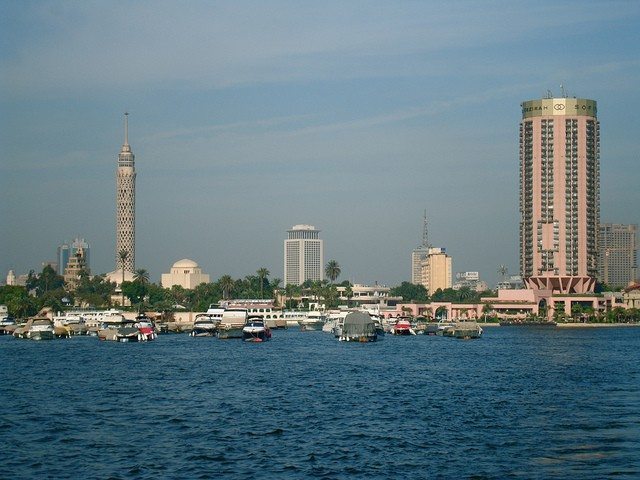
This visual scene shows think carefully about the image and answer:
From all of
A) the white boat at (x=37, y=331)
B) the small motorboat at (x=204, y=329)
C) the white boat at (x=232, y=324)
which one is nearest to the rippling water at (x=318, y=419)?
the white boat at (x=37, y=331)

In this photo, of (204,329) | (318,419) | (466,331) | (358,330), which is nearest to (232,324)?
(204,329)

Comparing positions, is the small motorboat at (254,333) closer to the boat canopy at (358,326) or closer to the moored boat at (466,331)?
the boat canopy at (358,326)

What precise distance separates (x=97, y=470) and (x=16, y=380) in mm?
41704

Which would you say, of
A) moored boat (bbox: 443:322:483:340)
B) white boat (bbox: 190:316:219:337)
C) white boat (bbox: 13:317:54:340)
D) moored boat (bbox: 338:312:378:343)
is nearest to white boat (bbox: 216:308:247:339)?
white boat (bbox: 190:316:219:337)

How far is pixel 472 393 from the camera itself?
248ft

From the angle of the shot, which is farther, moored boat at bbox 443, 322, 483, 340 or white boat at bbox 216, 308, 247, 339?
moored boat at bbox 443, 322, 483, 340

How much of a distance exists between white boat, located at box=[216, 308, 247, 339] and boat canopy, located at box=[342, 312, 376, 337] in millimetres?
16980

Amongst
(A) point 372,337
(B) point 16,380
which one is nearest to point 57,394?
(B) point 16,380

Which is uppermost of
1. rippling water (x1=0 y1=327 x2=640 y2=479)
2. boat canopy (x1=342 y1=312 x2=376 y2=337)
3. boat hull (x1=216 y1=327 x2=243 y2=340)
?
boat canopy (x1=342 y1=312 x2=376 y2=337)

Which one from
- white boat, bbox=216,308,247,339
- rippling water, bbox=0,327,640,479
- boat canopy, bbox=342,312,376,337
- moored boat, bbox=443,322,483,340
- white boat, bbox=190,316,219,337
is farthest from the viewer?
white boat, bbox=190,316,219,337

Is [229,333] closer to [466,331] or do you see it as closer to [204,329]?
[204,329]

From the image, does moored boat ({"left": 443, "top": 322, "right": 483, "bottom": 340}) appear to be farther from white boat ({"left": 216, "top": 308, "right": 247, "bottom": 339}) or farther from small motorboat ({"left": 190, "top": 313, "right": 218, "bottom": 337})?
small motorboat ({"left": 190, "top": 313, "right": 218, "bottom": 337})

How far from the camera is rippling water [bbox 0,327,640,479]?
46.1 meters

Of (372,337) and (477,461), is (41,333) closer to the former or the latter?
(372,337)
